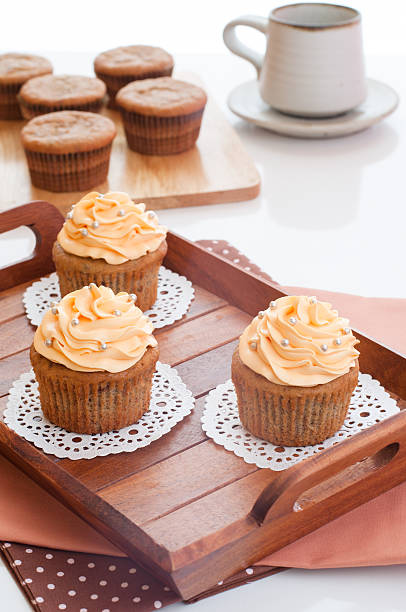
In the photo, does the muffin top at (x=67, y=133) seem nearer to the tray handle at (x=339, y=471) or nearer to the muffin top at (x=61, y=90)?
the muffin top at (x=61, y=90)

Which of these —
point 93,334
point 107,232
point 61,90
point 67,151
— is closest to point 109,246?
point 107,232

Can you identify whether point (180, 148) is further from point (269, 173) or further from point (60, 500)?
point (60, 500)

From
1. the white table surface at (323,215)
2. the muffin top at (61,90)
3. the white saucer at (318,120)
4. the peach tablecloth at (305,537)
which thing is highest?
the muffin top at (61,90)

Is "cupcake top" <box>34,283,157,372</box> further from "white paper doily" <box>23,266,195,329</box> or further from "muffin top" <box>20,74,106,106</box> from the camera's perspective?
"muffin top" <box>20,74,106,106</box>

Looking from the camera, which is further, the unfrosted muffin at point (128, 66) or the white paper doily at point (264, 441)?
the unfrosted muffin at point (128, 66)

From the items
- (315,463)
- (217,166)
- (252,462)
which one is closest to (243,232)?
(217,166)

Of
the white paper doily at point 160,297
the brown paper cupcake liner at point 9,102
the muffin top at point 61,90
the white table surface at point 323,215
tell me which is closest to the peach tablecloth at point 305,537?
the white paper doily at point 160,297

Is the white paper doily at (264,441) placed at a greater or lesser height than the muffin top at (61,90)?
lesser
